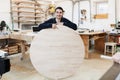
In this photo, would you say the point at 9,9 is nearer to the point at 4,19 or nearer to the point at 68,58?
the point at 4,19

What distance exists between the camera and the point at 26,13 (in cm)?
687

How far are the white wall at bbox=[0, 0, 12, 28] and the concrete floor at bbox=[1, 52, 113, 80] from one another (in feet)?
5.17

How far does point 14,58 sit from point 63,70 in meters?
3.48

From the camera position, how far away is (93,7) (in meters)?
7.22

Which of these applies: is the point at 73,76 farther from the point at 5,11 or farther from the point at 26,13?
the point at 26,13

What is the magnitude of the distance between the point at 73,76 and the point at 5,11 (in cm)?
374

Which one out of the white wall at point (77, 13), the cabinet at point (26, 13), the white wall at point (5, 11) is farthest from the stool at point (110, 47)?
the white wall at point (5, 11)

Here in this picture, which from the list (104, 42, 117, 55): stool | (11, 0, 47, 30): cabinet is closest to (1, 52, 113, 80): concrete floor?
(104, 42, 117, 55): stool

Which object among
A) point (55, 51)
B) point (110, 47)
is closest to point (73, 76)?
point (55, 51)

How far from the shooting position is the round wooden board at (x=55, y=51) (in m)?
2.22

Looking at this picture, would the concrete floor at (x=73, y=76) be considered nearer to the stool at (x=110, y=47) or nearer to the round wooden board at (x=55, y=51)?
the stool at (x=110, y=47)

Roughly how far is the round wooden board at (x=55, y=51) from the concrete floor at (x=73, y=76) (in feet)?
4.59

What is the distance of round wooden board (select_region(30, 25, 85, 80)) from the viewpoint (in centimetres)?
222

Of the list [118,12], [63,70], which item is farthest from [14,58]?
[118,12]
